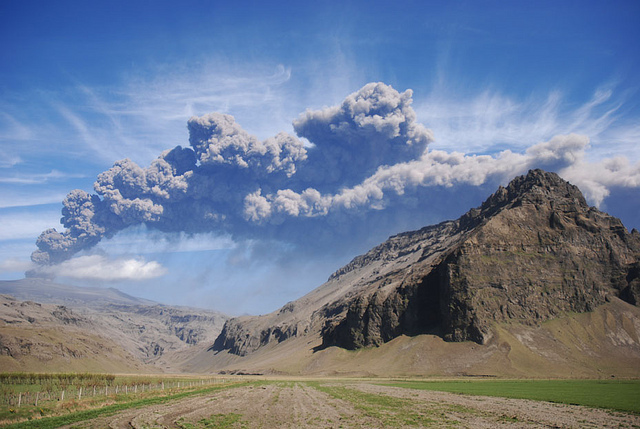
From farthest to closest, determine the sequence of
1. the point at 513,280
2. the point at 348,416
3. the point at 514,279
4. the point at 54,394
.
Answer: the point at 514,279
the point at 513,280
the point at 54,394
the point at 348,416

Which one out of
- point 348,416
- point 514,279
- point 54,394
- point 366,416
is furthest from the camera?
point 514,279

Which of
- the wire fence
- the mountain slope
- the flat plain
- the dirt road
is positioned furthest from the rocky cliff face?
the wire fence

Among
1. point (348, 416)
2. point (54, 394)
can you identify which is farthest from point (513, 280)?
point (54, 394)

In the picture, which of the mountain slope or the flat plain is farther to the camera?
the mountain slope

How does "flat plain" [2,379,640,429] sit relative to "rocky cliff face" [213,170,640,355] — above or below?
below

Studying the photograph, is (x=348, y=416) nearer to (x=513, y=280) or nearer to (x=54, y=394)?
(x=54, y=394)

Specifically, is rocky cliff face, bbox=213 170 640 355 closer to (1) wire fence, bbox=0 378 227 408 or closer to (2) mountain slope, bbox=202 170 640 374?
(2) mountain slope, bbox=202 170 640 374

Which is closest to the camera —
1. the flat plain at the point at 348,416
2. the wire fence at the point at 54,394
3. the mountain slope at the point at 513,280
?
the flat plain at the point at 348,416

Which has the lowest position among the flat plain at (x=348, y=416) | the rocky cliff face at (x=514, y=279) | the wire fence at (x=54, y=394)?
the wire fence at (x=54, y=394)

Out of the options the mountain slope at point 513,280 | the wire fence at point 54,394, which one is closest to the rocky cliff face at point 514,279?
the mountain slope at point 513,280

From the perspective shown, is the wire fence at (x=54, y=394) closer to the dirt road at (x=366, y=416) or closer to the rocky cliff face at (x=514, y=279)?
the dirt road at (x=366, y=416)

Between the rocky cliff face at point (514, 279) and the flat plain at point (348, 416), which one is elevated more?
the rocky cliff face at point (514, 279)

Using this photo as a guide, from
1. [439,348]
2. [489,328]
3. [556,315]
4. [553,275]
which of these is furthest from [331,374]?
[553,275]
